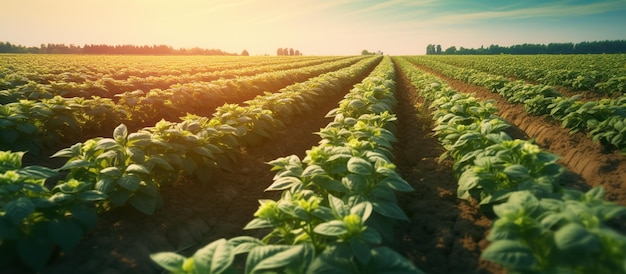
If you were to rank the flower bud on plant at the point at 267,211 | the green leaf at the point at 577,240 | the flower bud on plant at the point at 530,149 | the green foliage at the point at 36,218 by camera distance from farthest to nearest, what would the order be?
the flower bud on plant at the point at 530,149 → the green foliage at the point at 36,218 → the flower bud on plant at the point at 267,211 → the green leaf at the point at 577,240

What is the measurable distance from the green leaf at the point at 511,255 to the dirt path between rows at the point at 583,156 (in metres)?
3.13

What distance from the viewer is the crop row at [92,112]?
5.25 m

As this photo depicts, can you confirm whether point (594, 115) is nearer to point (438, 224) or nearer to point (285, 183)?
point (438, 224)

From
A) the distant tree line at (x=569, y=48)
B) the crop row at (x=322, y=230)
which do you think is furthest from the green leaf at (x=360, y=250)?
the distant tree line at (x=569, y=48)

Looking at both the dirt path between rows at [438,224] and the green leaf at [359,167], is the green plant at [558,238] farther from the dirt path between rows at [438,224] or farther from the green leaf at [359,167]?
the green leaf at [359,167]

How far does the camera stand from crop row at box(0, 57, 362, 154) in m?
5.25

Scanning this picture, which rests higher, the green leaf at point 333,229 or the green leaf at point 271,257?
the green leaf at point 333,229

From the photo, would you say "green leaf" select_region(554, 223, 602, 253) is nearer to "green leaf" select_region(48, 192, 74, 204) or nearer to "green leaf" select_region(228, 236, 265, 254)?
"green leaf" select_region(228, 236, 265, 254)

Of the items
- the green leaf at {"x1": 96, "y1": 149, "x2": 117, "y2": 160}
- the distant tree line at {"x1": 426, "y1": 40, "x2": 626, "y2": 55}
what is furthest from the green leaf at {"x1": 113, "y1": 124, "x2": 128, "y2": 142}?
the distant tree line at {"x1": 426, "y1": 40, "x2": 626, "y2": 55}

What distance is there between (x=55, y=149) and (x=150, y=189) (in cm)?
413

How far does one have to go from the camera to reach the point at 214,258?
6.05ft

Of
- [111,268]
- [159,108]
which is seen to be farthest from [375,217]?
[159,108]

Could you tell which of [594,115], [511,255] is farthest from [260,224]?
[594,115]

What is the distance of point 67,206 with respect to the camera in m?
2.89
